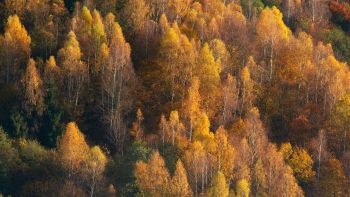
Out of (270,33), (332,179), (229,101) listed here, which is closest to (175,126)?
(229,101)

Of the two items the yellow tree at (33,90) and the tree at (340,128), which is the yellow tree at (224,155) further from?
the yellow tree at (33,90)

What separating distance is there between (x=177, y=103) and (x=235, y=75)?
1261 centimetres

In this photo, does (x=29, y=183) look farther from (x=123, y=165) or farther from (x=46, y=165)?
(x=123, y=165)

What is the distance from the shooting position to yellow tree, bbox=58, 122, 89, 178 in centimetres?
8194

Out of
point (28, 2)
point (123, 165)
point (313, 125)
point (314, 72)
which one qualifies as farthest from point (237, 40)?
point (123, 165)

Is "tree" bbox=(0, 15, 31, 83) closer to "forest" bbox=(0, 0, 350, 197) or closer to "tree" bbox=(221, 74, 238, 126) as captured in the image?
"forest" bbox=(0, 0, 350, 197)

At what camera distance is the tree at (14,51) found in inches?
3829

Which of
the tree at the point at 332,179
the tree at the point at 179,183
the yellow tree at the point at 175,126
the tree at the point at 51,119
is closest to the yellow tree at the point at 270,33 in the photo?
the tree at the point at 332,179

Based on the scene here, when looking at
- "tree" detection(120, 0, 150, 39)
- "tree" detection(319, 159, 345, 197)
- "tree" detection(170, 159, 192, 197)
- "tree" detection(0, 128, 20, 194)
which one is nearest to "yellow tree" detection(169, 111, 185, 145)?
"tree" detection(170, 159, 192, 197)

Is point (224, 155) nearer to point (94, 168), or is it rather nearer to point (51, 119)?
point (94, 168)

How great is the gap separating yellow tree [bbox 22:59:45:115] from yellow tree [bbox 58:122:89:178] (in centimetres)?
699

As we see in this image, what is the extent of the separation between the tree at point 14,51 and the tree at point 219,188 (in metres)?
27.4

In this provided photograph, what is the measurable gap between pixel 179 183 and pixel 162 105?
17814 mm

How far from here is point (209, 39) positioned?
112m
